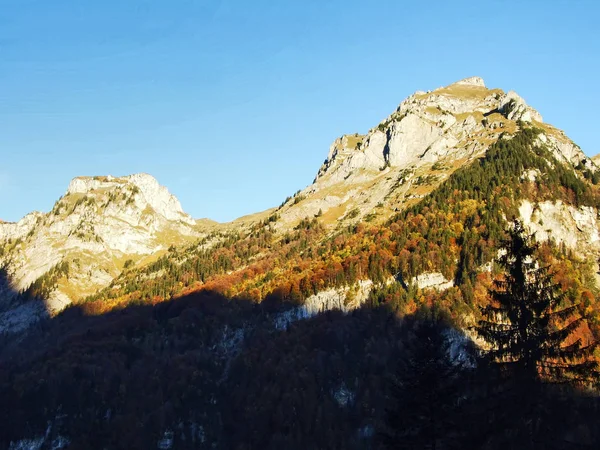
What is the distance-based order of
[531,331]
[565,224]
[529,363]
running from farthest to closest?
1. [565,224]
2. [531,331]
3. [529,363]

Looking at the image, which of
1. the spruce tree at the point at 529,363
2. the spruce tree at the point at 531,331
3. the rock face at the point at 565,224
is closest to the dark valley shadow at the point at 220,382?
the rock face at the point at 565,224

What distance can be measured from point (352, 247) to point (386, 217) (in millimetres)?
30630

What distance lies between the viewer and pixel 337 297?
5733 inches

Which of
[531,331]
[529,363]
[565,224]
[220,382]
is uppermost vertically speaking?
[565,224]

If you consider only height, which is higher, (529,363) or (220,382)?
(220,382)

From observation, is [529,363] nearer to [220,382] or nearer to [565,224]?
[220,382]

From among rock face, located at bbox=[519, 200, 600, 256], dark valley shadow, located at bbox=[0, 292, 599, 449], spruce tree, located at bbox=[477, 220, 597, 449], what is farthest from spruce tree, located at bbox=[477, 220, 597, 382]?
rock face, located at bbox=[519, 200, 600, 256]

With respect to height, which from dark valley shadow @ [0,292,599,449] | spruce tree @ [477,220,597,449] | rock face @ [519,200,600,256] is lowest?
spruce tree @ [477,220,597,449]

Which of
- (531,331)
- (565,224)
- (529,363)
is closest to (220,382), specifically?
(565,224)

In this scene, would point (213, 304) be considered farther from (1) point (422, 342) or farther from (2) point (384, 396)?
(1) point (422, 342)

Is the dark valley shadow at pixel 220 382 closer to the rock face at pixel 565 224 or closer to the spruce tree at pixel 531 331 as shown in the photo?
the rock face at pixel 565 224

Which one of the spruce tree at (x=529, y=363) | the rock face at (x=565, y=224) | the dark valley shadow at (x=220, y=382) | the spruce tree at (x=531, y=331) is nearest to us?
the spruce tree at (x=529, y=363)

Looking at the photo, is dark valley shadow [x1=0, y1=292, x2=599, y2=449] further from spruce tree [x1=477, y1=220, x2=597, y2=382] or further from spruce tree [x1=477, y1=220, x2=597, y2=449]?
spruce tree [x1=477, y1=220, x2=597, y2=449]

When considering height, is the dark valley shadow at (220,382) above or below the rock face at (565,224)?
below
